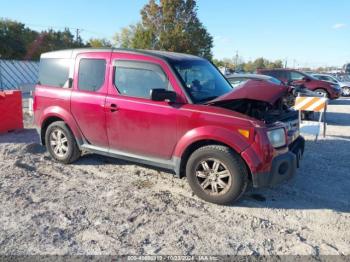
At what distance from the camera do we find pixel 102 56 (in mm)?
5395

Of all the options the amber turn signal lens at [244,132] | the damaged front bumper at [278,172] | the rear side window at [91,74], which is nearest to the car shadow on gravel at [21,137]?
the rear side window at [91,74]

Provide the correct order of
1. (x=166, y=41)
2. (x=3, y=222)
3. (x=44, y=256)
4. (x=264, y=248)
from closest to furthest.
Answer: (x=44, y=256) → (x=264, y=248) → (x=3, y=222) → (x=166, y=41)

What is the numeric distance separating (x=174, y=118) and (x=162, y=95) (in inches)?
14.1

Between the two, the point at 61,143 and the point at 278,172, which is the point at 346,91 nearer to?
the point at 278,172

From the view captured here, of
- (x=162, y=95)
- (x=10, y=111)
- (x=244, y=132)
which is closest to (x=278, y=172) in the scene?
(x=244, y=132)

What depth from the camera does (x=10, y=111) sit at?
8500mm

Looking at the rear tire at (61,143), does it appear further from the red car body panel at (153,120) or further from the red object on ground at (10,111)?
the red object on ground at (10,111)

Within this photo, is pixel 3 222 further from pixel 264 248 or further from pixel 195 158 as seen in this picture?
pixel 264 248

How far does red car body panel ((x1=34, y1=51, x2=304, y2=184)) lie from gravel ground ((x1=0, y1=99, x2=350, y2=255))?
573 mm

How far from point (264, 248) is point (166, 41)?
2989 centimetres

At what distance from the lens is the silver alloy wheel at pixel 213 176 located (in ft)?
14.4

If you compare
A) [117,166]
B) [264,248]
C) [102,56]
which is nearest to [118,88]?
[102,56]

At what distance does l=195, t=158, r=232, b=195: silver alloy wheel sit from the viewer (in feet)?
14.4

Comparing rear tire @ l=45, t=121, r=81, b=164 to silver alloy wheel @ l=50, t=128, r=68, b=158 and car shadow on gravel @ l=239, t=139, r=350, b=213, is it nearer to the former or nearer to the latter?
silver alloy wheel @ l=50, t=128, r=68, b=158
